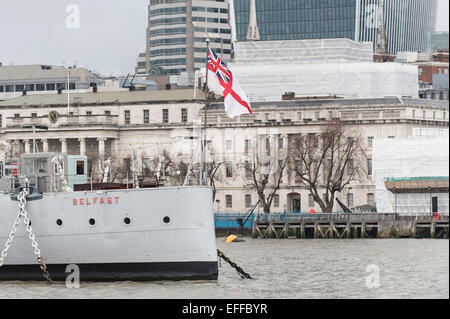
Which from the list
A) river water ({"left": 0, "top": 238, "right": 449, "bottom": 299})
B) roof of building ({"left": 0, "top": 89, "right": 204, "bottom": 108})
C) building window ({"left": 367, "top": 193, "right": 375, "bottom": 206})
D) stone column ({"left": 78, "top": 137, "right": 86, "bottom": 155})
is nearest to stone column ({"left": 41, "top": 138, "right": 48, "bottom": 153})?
stone column ({"left": 78, "top": 137, "right": 86, "bottom": 155})

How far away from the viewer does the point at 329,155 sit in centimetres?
13800

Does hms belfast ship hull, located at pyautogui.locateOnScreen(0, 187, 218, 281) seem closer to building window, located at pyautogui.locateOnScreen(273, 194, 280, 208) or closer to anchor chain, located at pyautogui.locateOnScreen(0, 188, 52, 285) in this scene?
anchor chain, located at pyautogui.locateOnScreen(0, 188, 52, 285)

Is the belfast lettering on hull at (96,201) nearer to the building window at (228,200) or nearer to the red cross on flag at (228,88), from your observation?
the red cross on flag at (228,88)

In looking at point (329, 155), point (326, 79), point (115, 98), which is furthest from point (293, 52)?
point (329, 155)

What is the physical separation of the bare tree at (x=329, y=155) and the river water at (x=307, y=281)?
5003 centimetres

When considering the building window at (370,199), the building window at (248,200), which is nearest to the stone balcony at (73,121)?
the building window at (248,200)

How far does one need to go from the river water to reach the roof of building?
7198 centimetres

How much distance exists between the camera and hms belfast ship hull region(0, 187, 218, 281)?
58469 millimetres

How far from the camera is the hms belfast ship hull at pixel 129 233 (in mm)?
58469

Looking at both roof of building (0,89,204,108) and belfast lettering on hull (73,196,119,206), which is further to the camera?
roof of building (0,89,204,108)

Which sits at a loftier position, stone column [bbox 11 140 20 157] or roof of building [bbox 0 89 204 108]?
roof of building [bbox 0 89 204 108]

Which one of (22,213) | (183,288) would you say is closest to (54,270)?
(22,213)

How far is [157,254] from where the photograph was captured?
58.7 metres
